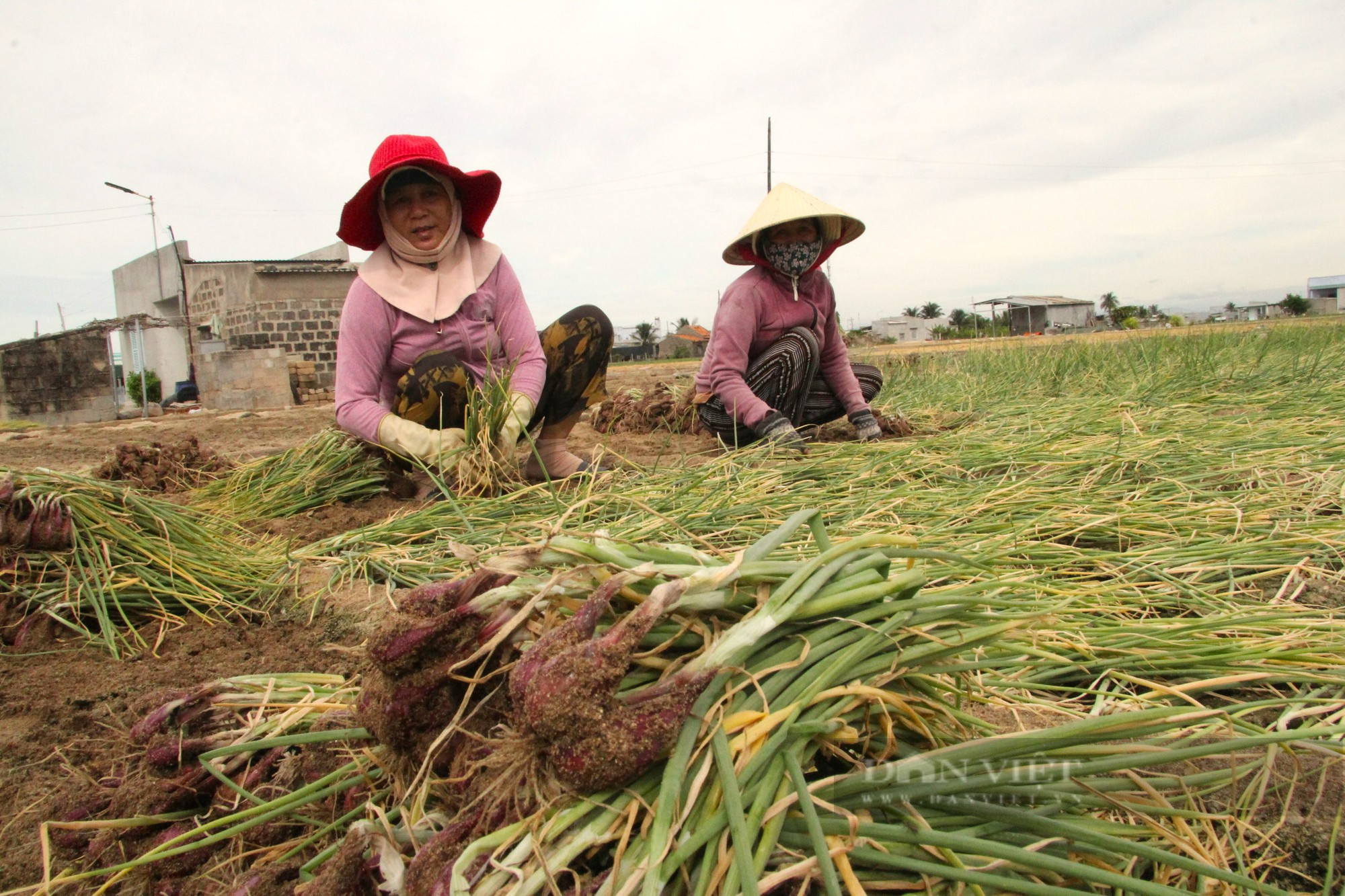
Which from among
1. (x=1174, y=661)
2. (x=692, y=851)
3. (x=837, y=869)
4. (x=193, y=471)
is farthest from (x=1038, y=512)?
(x=193, y=471)

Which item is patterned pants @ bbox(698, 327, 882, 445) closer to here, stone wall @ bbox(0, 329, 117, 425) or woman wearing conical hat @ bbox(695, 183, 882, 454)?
woman wearing conical hat @ bbox(695, 183, 882, 454)

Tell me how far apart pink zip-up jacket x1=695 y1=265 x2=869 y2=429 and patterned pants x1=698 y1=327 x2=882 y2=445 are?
6cm

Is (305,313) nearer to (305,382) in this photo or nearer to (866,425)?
(305,382)

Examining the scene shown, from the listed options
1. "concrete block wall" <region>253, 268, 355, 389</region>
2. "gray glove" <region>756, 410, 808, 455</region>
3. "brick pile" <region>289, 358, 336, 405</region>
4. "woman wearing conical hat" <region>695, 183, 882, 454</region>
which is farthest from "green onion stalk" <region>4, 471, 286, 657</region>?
"concrete block wall" <region>253, 268, 355, 389</region>

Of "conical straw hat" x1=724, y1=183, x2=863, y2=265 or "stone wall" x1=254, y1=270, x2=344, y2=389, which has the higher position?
"stone wall" x1=254, y1=270, x2=344, y2=389

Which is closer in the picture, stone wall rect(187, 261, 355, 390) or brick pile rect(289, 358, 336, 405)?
brick pile rect(289, 358, 336, 405)

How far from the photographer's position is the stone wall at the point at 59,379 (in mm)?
11258

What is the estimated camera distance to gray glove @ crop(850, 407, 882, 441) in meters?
3.16

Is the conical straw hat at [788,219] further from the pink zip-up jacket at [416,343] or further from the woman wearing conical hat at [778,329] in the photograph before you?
the pink zip-up jacket at [416,343]

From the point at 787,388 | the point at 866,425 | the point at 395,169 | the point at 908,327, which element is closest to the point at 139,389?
the point at 395,169

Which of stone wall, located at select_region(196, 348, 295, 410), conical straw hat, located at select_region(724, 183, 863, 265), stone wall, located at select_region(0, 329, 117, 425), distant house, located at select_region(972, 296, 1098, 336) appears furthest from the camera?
distant house, located at select_region(972, 296, 1098, 336)

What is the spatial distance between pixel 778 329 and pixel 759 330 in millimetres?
80

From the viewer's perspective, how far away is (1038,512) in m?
1.75

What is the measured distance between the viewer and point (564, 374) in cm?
280
